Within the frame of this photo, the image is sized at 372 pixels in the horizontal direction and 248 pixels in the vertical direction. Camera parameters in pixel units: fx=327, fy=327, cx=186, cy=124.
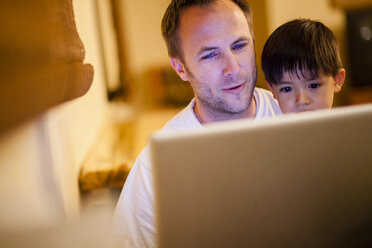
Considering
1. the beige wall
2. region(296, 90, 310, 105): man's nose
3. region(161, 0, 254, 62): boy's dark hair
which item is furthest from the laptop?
region(161, 0, 254, 62): boy's dark hair

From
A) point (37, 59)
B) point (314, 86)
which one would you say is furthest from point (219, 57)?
point (37, 59)

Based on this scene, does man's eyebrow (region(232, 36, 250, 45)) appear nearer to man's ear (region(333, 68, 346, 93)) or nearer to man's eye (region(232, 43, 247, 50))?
man's eye (region(232, 43, 247, 50))

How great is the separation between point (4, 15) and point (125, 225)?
0.55 metres

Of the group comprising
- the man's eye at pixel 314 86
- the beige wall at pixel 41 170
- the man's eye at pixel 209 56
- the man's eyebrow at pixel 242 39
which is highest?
the man's eyebrow at pixel 242 39

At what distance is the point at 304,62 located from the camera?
0.85m

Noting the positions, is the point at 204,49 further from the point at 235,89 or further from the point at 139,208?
the point at 139,208

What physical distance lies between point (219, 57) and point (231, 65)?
0.04 metres

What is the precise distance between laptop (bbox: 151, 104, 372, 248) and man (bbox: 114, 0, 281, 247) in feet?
1.27

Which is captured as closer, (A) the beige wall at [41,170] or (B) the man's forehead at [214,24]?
(A) the beige wall at [41,170]

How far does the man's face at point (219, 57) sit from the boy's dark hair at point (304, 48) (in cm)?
7

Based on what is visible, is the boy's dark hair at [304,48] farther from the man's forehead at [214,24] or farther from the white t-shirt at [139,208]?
the white t-shirt at [139,208]

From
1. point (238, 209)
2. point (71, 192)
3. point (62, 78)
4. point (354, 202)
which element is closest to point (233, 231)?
point (238, 209)

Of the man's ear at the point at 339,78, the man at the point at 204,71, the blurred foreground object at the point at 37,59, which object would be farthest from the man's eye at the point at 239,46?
the blurred foreground object at the point at 37,59

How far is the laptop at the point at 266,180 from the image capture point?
16.4 inches
